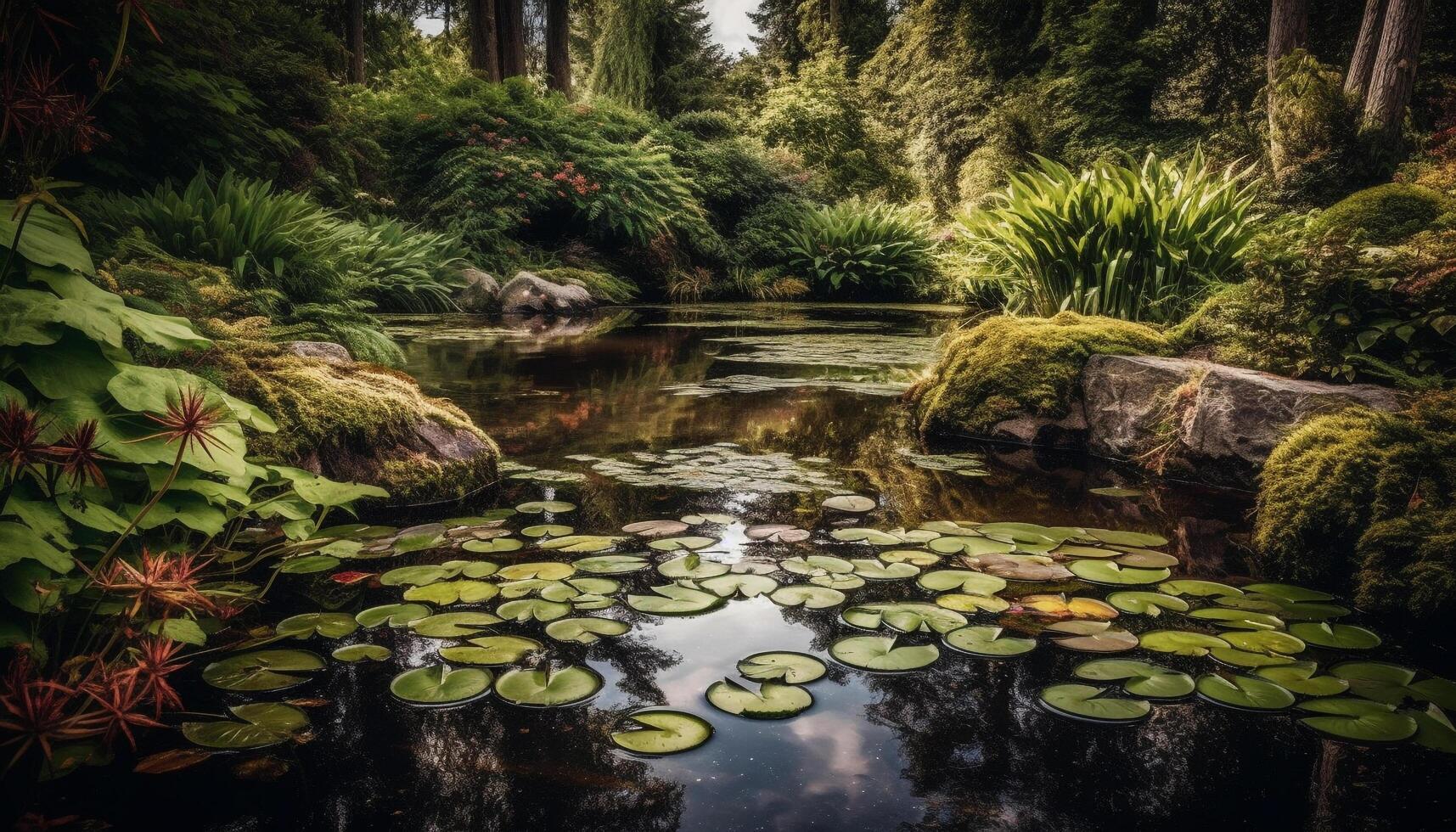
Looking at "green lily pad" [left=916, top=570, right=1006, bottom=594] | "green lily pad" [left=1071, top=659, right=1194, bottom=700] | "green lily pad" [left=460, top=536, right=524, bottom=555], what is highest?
"green lily pad" [left=460, top=536, right=524, bottom=555]

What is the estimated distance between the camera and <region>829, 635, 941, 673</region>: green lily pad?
1.55m

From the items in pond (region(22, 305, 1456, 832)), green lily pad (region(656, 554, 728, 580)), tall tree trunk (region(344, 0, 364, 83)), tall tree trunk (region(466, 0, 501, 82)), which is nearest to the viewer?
pond (region(22, 305, 1456, 832))

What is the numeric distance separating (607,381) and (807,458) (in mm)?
2179

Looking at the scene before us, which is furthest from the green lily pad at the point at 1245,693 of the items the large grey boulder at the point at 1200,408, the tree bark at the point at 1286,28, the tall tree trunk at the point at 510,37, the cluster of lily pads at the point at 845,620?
Result: the tall tree trunk at the point at 510,37

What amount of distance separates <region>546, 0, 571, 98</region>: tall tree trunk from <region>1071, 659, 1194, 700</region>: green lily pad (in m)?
15.4

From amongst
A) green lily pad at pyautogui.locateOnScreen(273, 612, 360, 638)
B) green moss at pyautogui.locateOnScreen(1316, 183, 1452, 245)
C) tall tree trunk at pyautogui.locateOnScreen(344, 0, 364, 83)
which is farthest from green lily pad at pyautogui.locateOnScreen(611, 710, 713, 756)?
tall tree trunk at pyautogui.locateOnScreen(344, 0, 364, 83)

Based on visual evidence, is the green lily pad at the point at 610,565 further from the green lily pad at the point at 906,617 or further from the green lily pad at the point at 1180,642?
the green lily pad at the point at 1180,642

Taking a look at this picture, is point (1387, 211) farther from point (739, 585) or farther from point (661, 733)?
point (661, 733)

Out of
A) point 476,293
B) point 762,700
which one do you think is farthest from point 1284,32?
point 762,700

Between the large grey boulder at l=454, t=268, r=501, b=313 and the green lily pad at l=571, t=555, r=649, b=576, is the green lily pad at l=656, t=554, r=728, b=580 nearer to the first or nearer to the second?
the green lily pad at l=571, t=555, r=649, b=576

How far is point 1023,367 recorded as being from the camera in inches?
151

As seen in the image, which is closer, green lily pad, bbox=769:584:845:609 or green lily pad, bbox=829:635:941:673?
green lily pad, bbox=829:635:941:673

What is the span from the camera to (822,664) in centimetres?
157

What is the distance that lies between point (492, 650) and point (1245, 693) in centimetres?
144
